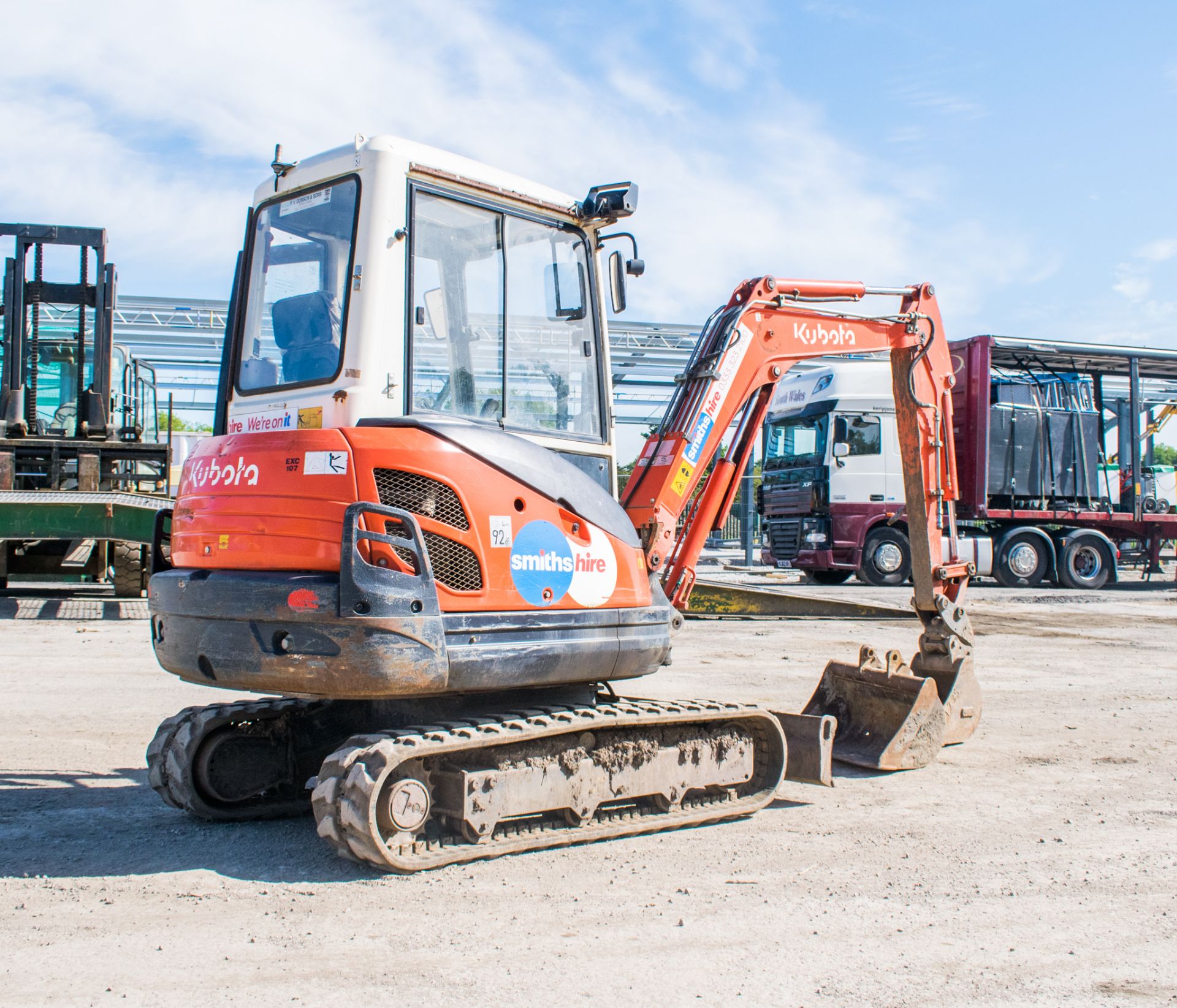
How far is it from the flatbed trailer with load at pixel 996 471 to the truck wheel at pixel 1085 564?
0.08ft

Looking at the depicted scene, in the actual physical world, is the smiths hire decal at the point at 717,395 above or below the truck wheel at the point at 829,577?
above

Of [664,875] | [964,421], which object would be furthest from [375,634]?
[964,421]

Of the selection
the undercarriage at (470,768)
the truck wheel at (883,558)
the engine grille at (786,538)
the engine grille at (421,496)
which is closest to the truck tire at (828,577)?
the engine grille at (786,538)

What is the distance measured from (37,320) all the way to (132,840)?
11.4 m

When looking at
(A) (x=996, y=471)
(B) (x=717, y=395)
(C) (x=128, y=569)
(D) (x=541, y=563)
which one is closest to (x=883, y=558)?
(A) (x=996, y=471)

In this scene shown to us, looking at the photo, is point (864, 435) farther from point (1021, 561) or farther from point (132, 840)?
point (132, 840)

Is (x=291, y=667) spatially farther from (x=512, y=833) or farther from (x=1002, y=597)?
(x=1002, y=597)

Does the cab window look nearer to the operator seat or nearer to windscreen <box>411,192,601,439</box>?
windscreen <box>411,192,601,439</box>

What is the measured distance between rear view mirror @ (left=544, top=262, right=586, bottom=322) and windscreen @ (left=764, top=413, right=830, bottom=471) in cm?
1451

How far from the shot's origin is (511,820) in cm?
488

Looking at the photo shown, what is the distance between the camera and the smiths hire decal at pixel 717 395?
5824 mm

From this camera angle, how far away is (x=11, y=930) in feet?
11.9

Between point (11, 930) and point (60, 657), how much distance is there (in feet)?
22.1

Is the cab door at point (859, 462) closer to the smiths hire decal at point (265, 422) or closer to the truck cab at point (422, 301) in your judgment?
the truck cab at point (422, 301)
